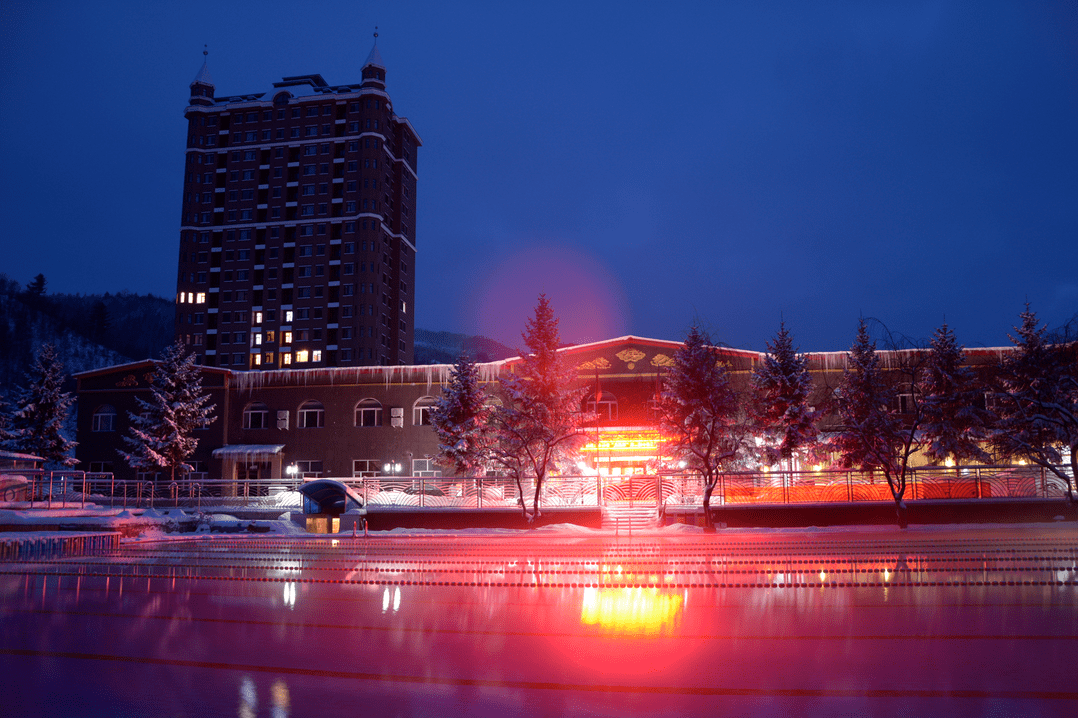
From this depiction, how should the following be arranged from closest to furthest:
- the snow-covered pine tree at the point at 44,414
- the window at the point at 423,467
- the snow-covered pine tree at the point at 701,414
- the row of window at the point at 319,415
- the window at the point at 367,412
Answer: the snow-covered pine tree at the point at 701,414 → the window at the point at 423,467 → the row of window at the point at 319,415 → the window at the point at 367,412 → the snow-covered pine tree at the point at 44,414

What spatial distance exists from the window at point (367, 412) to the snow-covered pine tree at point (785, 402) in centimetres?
2179

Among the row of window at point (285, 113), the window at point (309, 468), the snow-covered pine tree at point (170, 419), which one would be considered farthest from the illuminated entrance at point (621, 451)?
the row of window at point (285, 113)

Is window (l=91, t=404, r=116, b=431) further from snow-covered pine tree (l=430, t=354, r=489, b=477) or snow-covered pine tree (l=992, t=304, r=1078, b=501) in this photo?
snow-covered pine tree (l=992, t=304, r=1078, b=501)

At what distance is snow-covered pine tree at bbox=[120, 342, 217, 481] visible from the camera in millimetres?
40375

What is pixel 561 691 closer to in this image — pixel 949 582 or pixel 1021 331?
pixel 949 582

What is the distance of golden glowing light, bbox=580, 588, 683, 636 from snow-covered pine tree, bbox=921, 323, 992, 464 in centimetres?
2587

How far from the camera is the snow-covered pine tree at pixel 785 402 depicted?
102 ft

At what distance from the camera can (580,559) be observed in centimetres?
1457

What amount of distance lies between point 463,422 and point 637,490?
360 inches

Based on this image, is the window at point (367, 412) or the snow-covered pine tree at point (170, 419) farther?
the window at point (367, 412)

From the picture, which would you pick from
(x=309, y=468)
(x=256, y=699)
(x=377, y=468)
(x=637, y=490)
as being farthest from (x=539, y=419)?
(x=256, y=699)

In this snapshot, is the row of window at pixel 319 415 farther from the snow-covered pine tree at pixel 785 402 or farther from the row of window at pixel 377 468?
the snow-covered pine tree at pixel 785 402

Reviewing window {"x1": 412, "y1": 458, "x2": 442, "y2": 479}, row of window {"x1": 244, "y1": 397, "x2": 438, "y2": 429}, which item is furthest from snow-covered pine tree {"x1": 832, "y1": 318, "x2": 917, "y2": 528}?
row of window {"x1": 244, "y1": 397, "x2": 438, "y2": 429}

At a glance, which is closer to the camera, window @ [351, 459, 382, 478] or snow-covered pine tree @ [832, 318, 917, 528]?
snow-covered pine tree @ [832, 318, 917, 528]
